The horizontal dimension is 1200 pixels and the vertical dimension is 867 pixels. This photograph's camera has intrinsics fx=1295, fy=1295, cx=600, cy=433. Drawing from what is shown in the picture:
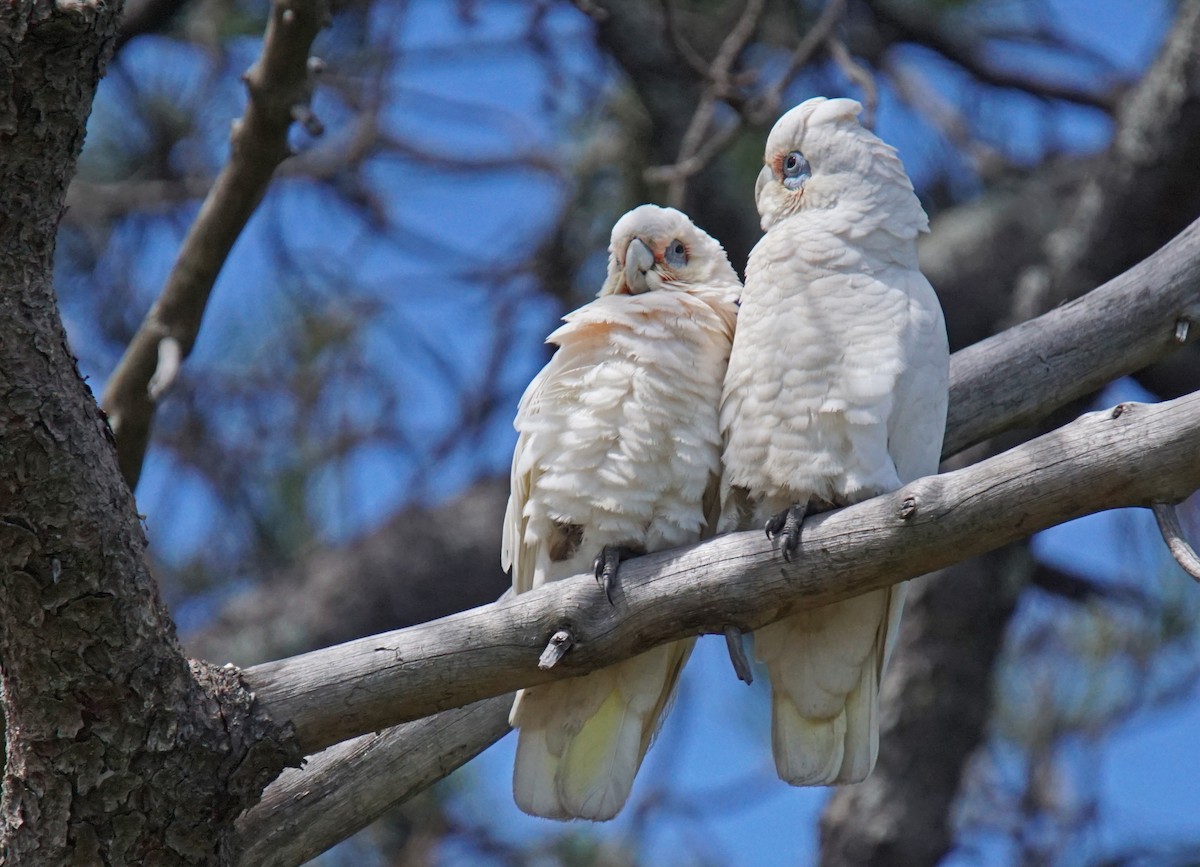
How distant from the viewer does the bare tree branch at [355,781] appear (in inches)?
98.4

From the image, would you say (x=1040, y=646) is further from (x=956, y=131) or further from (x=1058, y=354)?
(x=1058, y=354)

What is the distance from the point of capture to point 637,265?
2.77 metres

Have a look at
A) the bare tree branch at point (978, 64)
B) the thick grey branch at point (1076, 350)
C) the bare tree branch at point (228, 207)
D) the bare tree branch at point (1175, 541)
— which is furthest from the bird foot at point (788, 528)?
the bare tree branch at point (978, 64)

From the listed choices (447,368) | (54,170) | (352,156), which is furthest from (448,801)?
(54,170)

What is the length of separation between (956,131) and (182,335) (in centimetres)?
367

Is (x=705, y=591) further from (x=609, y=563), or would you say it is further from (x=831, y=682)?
(x=831, y=682)

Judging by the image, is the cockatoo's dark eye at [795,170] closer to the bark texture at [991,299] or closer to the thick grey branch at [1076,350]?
the thick grey branch at [1076,350]

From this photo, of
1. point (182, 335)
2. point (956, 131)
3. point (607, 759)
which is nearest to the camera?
point (607, 759)

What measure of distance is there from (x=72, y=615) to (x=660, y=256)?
1402mm

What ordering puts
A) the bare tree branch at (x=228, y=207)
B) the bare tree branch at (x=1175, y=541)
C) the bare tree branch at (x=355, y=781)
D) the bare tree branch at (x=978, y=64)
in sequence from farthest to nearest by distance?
the bare tree branch at (x=978, y=64) < the bare tree branch at (x=228, y=207) < the bare tree branch at (x=355, y=781) < the bare tree branch at (x=1175, y=541)

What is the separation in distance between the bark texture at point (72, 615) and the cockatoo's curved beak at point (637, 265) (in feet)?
3.79

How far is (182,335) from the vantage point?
334 centimetres

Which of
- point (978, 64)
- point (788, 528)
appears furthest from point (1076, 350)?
point (978, 64)

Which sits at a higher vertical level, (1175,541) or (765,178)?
(765,178)
